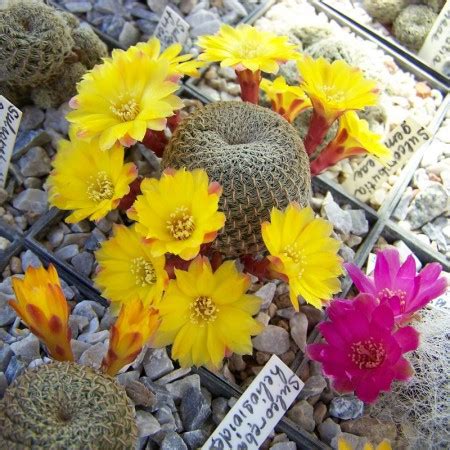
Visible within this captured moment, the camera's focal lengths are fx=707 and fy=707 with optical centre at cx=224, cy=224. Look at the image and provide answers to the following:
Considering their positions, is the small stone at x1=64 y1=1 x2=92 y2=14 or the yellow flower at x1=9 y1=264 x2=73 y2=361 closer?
the yellow flower at x1=9 y1=264 x2=73 y2=361

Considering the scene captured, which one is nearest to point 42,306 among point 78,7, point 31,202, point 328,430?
point 31,202

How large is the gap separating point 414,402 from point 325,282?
275 millimetres

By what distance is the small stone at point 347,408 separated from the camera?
1.32m

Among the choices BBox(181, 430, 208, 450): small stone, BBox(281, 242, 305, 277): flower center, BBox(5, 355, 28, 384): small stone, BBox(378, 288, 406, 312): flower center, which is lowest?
BBox(5, 355, 28, 384): small stone

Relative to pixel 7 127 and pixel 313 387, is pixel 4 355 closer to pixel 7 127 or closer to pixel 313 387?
pixel 7 127

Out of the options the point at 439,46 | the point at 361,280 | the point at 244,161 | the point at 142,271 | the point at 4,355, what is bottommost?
the point at 4,355

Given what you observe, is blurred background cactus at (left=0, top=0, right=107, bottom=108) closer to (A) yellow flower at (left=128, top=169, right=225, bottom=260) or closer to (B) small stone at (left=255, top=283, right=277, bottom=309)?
(A) yellow flower at (left=128, top=169, right=225, bottom=260)

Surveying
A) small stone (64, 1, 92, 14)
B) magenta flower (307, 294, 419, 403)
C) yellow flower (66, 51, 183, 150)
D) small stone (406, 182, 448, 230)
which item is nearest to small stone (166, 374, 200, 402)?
magenta flower (307, 294, 419, 403)

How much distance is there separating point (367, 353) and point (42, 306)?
55 centimetres

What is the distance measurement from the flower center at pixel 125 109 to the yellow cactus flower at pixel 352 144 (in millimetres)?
403

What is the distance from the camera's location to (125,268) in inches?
49.2

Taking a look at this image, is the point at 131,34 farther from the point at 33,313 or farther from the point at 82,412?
the point at 82,412

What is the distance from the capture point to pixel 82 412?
37.9 inches

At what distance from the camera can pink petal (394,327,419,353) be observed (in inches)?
47.2
